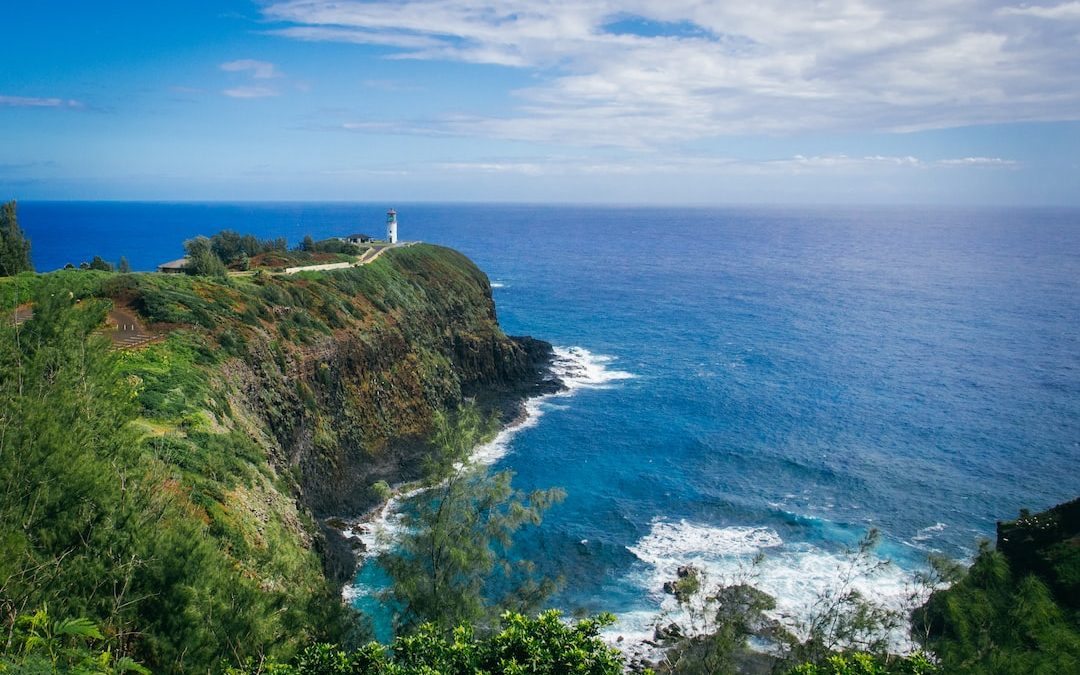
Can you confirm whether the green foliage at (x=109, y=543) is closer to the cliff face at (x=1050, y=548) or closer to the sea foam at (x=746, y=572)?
the sea foam at (x=746, y=572)

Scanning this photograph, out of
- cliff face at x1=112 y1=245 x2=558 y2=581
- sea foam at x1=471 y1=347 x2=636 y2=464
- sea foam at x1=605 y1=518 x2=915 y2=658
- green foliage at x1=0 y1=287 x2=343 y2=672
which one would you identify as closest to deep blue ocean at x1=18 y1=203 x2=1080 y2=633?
sea foam at x1=605 y1=518 x2=915 y2=658

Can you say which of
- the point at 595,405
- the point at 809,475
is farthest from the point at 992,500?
the point at 595,405

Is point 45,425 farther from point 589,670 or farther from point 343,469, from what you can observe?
point 343,469

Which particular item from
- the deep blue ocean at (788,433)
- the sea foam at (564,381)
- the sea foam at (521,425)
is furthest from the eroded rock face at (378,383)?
the deep blue ocean at (788,433)

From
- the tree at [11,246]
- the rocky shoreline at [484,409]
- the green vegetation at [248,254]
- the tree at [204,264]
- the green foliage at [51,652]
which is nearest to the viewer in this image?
the green foliage at [51,652]

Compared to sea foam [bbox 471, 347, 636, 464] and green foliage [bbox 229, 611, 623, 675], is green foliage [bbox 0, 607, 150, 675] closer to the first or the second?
green foliage [bbox 229, 611, 623, 675]

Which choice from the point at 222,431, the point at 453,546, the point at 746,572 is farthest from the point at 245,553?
the point at 746,572
